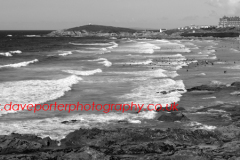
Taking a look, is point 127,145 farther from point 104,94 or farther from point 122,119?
point 104,94

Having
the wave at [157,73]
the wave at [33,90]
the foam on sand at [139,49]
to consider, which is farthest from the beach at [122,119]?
the foam on sand at [139,49]

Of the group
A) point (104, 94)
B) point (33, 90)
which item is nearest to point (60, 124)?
point (104, 94)

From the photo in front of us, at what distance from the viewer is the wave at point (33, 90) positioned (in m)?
23.9

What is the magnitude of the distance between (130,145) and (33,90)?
15586 millimetres

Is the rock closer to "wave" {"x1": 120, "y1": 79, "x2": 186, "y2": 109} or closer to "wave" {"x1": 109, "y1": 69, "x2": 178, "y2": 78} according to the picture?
"wave" {"x1": 120, "y1": 79, "x2": 186, "y2": 109}

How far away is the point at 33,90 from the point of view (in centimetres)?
2720

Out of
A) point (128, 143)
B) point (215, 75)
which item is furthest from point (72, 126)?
point (215, 75)

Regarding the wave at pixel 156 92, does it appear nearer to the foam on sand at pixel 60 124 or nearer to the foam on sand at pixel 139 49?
the foam on sand at pixel 60 124

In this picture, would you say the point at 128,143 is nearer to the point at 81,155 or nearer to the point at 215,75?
the point at 81,155

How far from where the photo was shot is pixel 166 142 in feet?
46.7

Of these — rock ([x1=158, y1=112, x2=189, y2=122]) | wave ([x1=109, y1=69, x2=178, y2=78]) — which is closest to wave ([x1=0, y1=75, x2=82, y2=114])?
wave ([x1=109, y1=69, x2=178, y2=78])

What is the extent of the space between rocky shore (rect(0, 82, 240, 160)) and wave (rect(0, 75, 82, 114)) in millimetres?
7647

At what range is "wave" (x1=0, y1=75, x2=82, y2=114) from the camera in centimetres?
2385

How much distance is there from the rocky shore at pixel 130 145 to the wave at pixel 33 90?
7.65 metres
